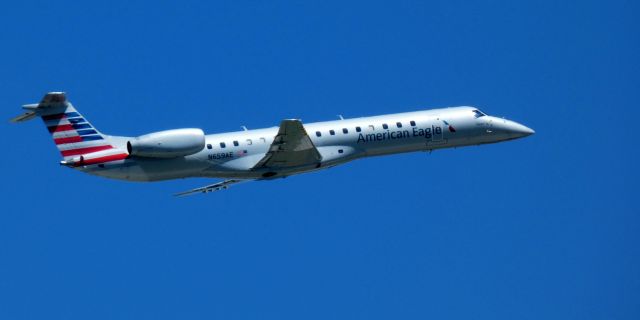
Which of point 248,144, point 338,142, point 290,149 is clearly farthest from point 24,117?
point 338,142

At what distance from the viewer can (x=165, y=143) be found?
4700 cm

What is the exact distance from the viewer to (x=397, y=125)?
5175 centimetres

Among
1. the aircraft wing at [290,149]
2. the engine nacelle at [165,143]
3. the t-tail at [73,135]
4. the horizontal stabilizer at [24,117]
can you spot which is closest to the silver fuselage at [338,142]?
the t-tail at [73,135]

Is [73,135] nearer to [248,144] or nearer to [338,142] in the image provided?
[248,144]

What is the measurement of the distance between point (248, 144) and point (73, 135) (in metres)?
6.72

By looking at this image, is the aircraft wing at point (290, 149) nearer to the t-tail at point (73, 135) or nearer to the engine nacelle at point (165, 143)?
the engine nacelle at point (165, 143)

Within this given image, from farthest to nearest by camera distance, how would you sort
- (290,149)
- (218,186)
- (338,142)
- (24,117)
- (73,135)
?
(218,186) → (338,142) → (290,149) → (73,135) → (24,117)

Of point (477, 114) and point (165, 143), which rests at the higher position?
point (477, 114)

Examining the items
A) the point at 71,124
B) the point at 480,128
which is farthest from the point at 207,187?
the point at 480,128

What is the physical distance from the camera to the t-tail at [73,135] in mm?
46969

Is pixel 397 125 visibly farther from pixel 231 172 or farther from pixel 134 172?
pixel 134 172

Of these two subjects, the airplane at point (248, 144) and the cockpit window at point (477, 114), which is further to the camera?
the cockpit window at point (477, 114)

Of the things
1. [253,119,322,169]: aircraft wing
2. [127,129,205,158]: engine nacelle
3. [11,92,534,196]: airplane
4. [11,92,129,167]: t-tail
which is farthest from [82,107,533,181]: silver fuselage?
[127,129,205,158]: engine nacelle

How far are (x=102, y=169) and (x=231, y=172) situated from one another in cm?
500
